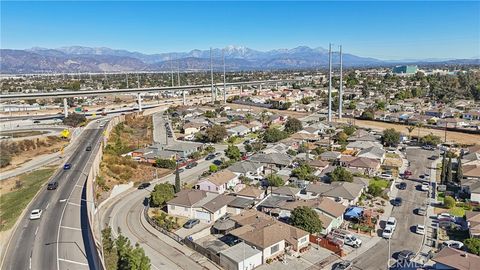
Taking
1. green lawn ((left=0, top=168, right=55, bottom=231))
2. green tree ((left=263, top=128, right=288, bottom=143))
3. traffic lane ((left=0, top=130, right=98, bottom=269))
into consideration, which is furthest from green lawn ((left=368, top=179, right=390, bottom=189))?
green lawn ((left=0, top=168, right=55, bottom=231))

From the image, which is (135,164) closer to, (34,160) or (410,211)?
(34,160)

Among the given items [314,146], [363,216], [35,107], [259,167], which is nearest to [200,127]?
[314,146]

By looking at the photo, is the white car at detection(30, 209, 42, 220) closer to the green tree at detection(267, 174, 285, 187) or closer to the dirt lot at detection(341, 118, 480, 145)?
the green tree at detection(267, 174, 285, 187)

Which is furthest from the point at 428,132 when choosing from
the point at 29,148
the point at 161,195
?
the point at 29,148

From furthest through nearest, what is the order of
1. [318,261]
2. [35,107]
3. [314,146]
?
[35,107], [314,146], [318,261]

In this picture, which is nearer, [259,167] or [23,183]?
[23,183]

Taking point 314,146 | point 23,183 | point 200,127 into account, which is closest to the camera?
point 23,183

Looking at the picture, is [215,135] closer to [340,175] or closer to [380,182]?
[340,175]
